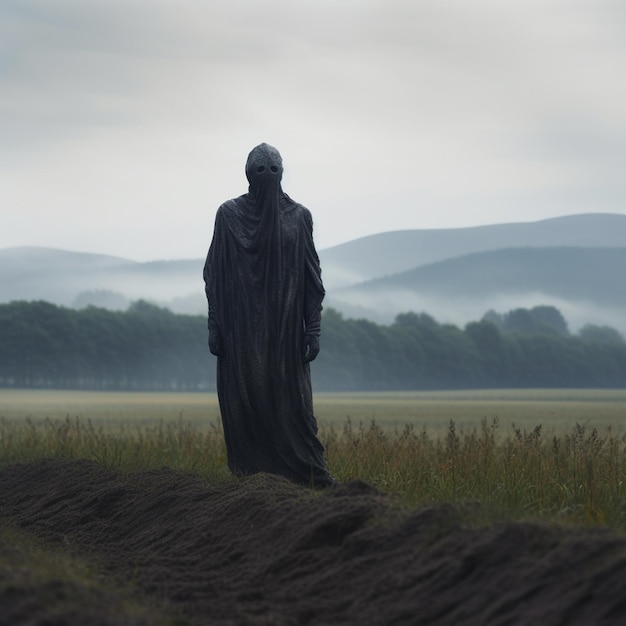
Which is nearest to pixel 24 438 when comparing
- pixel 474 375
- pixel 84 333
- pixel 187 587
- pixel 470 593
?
pixel 187 587

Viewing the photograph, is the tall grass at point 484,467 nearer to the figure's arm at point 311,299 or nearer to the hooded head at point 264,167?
the figure's arm at point 311,299

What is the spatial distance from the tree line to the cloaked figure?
89477mm

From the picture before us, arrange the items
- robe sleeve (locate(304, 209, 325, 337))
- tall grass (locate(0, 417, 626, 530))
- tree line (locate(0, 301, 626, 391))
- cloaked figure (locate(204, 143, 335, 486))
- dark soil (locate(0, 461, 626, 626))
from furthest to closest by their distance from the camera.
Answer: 1. tree line (locate(0, 301, 626, 391))
2. robe sleeve (locate(304, 209, 325, 337))
3. cloaked figure (locate(204, 143, 335, 486))
4. tall grass (locate(0, 417, 626, 530))
5. dark soil (locate(0, 461, 626, 626))

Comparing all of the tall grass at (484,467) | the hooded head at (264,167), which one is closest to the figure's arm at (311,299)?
the hooded head at (264,167)

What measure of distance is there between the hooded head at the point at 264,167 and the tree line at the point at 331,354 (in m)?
89.6

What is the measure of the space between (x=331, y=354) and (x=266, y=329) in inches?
4439

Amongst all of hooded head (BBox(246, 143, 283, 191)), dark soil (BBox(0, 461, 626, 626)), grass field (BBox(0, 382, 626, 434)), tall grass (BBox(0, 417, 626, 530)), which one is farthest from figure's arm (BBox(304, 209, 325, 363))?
grass field (BBox(0, 382, 626, 434))

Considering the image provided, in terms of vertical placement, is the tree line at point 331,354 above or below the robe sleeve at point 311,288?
above

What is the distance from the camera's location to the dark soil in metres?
7.27

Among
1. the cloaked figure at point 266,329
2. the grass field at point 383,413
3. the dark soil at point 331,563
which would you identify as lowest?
the dark soil at point 331,563

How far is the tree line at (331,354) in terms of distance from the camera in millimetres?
104062

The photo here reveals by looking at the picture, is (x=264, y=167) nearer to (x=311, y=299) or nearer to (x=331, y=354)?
(x=311, y=299)

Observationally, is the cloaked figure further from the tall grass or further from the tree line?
the tree line

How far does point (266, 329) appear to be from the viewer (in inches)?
513
